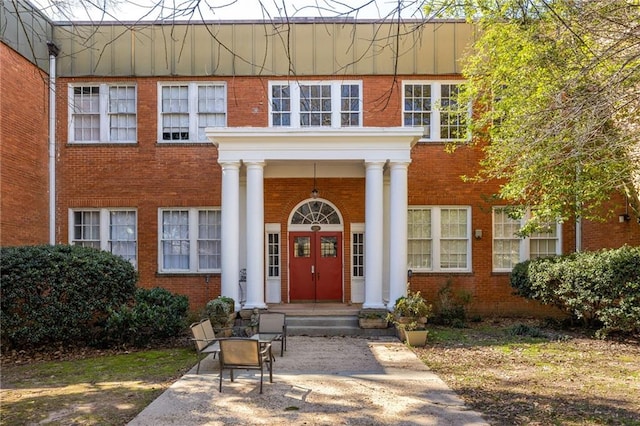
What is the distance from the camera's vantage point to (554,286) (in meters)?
13.2

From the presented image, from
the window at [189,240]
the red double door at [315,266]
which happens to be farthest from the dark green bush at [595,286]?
the window at [189,240]

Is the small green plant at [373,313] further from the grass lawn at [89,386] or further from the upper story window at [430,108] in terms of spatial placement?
the upper story window at [430,108]

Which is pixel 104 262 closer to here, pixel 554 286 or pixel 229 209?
pixel 229 209

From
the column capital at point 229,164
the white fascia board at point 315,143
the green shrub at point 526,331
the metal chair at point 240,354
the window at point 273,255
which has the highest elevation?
the white fascia board at point 315,143

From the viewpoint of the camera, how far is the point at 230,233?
535 inches

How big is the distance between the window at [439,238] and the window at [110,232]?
8.57 metres

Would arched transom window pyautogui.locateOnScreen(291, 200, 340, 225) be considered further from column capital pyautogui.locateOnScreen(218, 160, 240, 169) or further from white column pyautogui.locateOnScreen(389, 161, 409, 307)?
column capital pyautogui.locateOnScreen(218, 160, 240, 169)

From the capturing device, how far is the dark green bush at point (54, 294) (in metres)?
10.5

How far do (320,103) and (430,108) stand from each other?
341 cm

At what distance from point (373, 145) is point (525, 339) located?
19.5ft

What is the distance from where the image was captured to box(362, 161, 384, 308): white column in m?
13.4

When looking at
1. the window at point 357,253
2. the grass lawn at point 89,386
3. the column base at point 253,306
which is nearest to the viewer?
the grass lawn at point 89,386

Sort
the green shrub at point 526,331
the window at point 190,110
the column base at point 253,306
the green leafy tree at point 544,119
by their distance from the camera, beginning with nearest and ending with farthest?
the green leafy tree at point 544,119, the green shrub at point 526,331, the column base at point 253,306, the window at point 190,110

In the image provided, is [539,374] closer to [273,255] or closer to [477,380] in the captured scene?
[477,380]
